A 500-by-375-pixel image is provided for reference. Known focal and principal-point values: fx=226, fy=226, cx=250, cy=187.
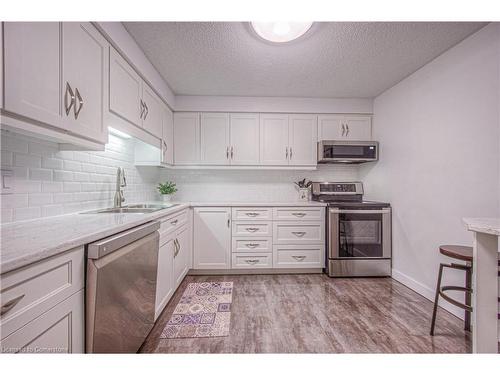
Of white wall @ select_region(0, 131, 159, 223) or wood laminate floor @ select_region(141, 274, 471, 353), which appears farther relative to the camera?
wood laminate floor @ select_region(141, 274, 471, 353)

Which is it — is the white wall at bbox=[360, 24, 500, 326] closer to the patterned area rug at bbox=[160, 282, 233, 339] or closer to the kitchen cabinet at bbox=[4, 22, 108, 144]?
the patterned area rug at bbox=[160, 282, 233, 339]

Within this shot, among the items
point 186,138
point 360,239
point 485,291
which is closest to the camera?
point 485,291

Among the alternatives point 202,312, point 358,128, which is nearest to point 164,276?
point 202,312

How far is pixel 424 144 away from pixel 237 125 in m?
2.23

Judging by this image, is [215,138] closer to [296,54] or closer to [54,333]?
[296,54]

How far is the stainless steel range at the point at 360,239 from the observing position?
2871mm

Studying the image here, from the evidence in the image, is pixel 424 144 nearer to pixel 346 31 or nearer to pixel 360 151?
pixel 360 151

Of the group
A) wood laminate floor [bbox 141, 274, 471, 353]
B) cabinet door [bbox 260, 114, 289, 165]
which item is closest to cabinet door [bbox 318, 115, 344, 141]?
cabinet door [bbox 260, 114, 289, 165]

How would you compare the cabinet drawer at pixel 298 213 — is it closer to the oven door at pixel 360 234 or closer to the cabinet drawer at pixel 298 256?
the oven door at pixel 360 234

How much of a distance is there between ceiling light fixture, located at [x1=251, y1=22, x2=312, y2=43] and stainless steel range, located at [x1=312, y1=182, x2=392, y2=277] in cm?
198

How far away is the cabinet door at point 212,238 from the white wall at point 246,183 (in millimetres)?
567

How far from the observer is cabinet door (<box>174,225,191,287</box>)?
2.39 meters

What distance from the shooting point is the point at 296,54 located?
7.01 feet

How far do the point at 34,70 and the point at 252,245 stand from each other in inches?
100.0
